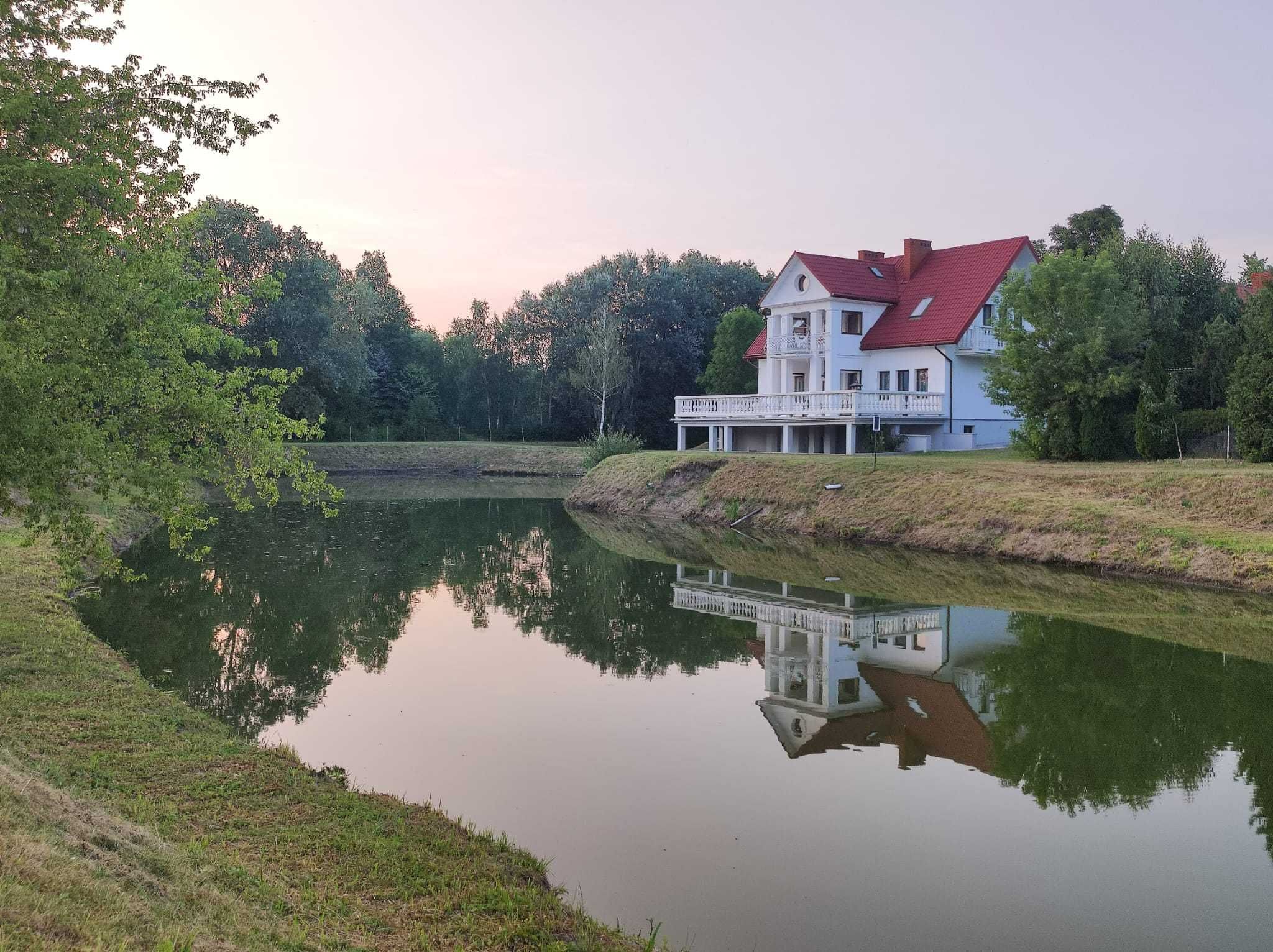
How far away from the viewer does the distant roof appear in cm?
3834

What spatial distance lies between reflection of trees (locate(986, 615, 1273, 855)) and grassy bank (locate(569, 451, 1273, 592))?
574 cm

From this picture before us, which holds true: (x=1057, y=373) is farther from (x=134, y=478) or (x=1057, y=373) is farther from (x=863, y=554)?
(x=134, y=478)

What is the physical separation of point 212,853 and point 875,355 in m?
37.3

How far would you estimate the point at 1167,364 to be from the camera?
1195 inches

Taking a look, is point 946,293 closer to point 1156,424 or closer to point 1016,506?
point 1156,424

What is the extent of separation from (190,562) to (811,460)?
18.5 meters

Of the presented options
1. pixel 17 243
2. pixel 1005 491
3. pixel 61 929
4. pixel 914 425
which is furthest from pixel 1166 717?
pixel 914 425

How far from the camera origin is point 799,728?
1148 centimetres

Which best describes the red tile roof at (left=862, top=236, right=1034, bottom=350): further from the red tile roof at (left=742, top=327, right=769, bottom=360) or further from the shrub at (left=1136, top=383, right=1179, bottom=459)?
the shrub at (left=1136, top=383, right=1179, bottom=459)

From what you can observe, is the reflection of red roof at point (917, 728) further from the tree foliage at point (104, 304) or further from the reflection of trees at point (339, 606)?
the tree foliage at point (104, 304)

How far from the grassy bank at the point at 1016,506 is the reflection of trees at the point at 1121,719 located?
5.74 m

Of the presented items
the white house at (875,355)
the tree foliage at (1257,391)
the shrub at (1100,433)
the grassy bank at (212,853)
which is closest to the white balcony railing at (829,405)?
the white house at (875,355)

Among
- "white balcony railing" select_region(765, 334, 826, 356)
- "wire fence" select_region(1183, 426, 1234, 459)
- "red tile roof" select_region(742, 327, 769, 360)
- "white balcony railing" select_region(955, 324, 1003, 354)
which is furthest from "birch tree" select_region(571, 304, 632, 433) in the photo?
"wire fence" select_region(1183, 426, 1234, 459)

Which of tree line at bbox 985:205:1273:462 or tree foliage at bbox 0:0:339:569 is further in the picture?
tree line at bbox 985:205:1273:462
